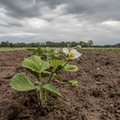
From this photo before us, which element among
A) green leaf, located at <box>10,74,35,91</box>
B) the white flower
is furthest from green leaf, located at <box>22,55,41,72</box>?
the white flower

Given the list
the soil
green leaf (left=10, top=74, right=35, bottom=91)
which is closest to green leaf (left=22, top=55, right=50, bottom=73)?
green leaf (left=10, top=74, right=35, bottom=91)

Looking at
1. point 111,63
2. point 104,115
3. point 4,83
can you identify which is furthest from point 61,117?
point 111,63

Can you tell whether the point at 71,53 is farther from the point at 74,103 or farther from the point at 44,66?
the point at 74,103

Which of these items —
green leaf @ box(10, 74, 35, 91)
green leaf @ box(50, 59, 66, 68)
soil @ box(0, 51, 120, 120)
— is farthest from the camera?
soil @ box(0, 51, 120, 120)

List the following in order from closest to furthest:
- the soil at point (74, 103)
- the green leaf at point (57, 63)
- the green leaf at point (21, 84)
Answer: the green leaf at point (21, 84)
the green leaf at point (57, 63)
the soil at point (74, 103)

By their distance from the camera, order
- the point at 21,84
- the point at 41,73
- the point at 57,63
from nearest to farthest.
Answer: the point at 21,84
the point at 57,63
the point at 41,73

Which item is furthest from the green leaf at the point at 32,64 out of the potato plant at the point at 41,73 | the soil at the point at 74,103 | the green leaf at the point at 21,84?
the soil at the point at 74,103

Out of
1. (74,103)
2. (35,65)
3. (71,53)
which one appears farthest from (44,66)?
(74,103)

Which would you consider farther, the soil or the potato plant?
the soil

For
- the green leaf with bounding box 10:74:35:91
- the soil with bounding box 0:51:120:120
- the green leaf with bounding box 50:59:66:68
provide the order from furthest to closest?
the soil with bounding box 0:51:120:120
the green leaf with bounding box 50:59:66:68
the green leaf with bounding box 10:74:35:91

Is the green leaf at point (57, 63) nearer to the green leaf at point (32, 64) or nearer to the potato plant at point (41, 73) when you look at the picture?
the potato plant at point (41, 73)

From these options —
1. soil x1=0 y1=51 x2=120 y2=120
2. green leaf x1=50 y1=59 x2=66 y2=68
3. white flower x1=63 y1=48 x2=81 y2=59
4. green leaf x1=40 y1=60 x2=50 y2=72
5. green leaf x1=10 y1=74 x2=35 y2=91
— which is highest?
white flower x1=63 y1=48 x2=81 y2=59

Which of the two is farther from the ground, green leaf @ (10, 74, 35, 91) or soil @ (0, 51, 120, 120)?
green leaf @ (10, 74, 35, 91)

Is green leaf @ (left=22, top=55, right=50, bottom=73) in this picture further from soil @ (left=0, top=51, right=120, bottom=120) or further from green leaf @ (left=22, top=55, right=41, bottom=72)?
soil @ (left=0, top=51, right=120, bottom=120)
